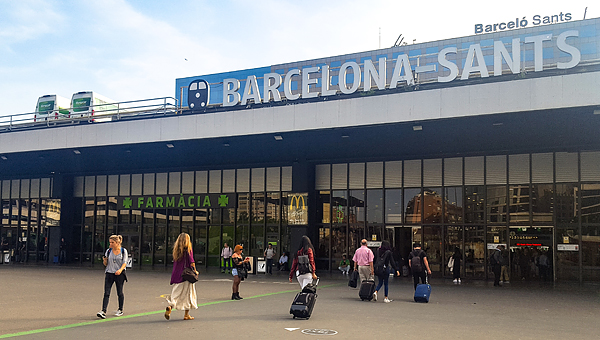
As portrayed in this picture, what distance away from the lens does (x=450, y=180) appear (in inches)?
1018

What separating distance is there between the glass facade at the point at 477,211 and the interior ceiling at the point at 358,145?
0.72 m

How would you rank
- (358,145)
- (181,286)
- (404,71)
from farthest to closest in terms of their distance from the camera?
1. (358,145)
2. (404,71)
3. (181,286)

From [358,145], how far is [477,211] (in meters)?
6.30

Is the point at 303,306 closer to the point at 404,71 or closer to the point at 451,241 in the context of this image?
the point at 404,71

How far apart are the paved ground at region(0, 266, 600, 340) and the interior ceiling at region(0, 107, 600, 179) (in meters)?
5.93

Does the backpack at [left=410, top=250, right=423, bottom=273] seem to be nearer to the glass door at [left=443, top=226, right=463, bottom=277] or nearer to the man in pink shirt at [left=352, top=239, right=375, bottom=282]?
the man in pink shirt at [left=352, top=239, right=375, bottom=282]

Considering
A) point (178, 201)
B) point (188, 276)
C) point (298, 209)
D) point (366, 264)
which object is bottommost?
point (366, 264)

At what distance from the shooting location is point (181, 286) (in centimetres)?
1093

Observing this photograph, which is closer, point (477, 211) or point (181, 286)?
point (181, 286)

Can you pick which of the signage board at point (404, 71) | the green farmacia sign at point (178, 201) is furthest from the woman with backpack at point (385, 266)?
the green farmacia sign at point (178, 201)

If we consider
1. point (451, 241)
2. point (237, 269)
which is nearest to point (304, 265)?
point (237, 269)

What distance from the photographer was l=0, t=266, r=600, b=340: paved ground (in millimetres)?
9586

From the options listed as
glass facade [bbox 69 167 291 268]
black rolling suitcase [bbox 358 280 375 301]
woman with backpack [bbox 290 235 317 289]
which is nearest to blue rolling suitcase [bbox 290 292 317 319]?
woman with backpack [bbox 290 235 317 289]

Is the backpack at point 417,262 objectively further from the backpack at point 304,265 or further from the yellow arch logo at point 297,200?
the yellow arch logo at point 297,200
